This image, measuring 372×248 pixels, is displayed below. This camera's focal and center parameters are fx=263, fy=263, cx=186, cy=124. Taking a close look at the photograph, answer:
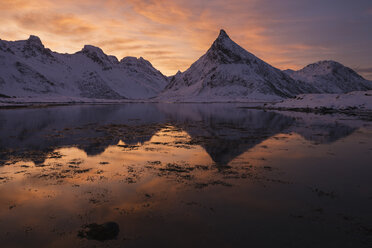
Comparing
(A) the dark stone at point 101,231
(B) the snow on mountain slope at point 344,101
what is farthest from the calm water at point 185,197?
(B) the snow on mountain slope at point 344,101

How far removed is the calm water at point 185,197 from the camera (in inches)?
256

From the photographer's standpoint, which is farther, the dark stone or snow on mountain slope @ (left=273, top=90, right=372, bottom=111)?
snow on mountain slope @ (left=273, top=90, right=372, bottom=111)

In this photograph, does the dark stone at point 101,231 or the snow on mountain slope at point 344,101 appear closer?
the dark stone at point 101,231

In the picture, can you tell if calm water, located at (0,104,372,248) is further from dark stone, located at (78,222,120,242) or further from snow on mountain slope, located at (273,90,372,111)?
snow on mountain slope, located at (273,90,372,111)

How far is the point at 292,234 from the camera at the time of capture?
6.56 meters

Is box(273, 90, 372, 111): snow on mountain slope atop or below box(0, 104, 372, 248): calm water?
atop

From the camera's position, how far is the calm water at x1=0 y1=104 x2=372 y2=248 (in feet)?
21.3

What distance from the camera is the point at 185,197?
898 cm

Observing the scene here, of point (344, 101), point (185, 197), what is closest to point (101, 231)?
point (185, 197)

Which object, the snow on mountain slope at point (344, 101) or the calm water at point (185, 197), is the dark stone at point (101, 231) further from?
the snow on mountain slope at point (344, 101)

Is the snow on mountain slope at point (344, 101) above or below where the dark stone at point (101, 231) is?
above

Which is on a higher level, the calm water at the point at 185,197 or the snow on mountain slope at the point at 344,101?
the snow on mountain slope at the point at 344,101

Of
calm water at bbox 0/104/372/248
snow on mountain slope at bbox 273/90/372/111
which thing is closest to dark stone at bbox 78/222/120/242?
calm water at bbox 0/104/372/248

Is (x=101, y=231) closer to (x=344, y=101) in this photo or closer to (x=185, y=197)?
(x=185, y=197)
